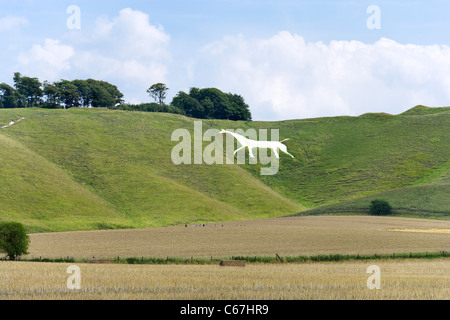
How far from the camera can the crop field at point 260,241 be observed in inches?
1943

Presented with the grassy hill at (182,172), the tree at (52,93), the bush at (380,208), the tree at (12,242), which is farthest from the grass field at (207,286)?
the tree at (52,93)

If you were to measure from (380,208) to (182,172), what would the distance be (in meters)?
50.1

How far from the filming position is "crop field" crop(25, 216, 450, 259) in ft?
162

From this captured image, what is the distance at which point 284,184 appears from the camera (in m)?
136

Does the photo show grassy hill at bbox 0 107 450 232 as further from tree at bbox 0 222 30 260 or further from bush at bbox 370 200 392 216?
tree at bbox 0 222 30 260

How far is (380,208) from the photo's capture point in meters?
89.1

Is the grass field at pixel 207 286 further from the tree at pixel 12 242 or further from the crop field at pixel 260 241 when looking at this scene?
the crop field at pixel 260 241

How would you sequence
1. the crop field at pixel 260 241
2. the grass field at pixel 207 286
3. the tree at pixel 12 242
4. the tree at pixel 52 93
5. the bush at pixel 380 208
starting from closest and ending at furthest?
the grass field at pixel 207 286
the tree at pixel 12 242
the crop field at pixel 260 241
the bush at pixel 380 208
the tree at pixel 52 93

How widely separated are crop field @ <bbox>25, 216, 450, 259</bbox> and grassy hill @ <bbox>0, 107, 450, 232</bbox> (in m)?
17.9

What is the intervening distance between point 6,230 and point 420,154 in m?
114

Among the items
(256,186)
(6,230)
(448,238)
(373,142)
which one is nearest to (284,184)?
(256,186)

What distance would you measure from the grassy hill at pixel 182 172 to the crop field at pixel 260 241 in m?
17.9

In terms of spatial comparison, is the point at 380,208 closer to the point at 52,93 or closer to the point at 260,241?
the point at 260,241
